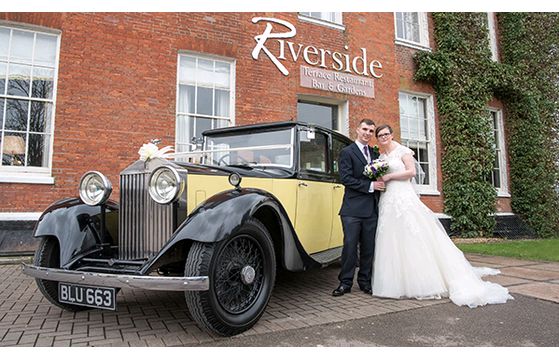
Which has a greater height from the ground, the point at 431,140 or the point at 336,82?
the point at 336,82

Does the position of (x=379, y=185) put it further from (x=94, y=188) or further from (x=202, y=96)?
(x=202, y=96)

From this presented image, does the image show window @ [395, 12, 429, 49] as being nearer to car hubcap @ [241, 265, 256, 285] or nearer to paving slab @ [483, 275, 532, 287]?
paving slab @ [483, 275, 532, 287]

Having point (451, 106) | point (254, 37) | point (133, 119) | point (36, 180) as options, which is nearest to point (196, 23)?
point (254, 37)

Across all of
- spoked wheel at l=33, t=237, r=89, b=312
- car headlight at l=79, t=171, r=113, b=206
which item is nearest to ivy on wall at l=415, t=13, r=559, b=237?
car headlight at l=79, t=171, r=113, b=206

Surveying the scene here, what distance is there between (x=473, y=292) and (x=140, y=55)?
635cm

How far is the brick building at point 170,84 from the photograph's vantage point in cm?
624

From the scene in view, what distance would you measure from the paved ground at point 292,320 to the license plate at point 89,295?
258 millimetres

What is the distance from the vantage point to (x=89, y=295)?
8.45ft

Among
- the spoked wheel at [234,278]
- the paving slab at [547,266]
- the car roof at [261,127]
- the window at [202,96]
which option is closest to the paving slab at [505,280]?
the paving slab at [547,266]

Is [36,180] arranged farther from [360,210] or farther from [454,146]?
[454,146]

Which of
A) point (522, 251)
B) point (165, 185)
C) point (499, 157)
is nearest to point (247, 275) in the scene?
point (165, 185)

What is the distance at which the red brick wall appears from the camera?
6.29m

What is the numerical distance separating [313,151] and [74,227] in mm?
2406

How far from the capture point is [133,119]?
6754 millimetres
